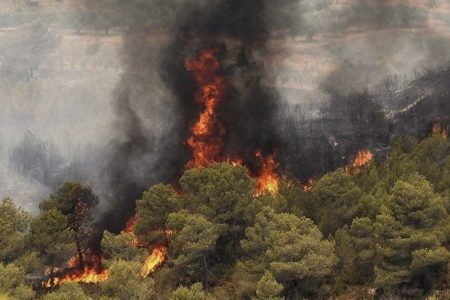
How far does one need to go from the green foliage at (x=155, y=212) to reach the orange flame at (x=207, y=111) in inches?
1324

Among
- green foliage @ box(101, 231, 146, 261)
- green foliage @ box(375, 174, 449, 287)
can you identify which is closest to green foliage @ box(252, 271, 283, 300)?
green foliage @ box(375, 174, 449, 287)

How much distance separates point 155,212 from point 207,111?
40449mm

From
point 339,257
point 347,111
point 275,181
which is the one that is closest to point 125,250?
point 339,257

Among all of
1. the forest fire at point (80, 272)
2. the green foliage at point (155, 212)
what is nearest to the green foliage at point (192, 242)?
the green foliage at point (155, 212)

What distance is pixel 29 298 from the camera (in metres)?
34.5

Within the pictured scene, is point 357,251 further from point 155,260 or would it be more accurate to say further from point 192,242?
point 155,260

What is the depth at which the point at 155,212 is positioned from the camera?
153 ft

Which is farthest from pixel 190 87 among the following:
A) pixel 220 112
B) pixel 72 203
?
pixel 72 203

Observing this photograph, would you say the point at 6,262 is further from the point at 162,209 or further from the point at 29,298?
the point at 162,209

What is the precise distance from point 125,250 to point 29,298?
8.62 m

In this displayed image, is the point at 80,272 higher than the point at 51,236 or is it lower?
lower

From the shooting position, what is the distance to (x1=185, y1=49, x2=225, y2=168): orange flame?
272ft

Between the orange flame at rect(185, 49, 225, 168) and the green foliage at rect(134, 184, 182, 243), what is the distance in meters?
33.6

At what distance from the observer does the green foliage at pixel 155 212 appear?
46188 mm
